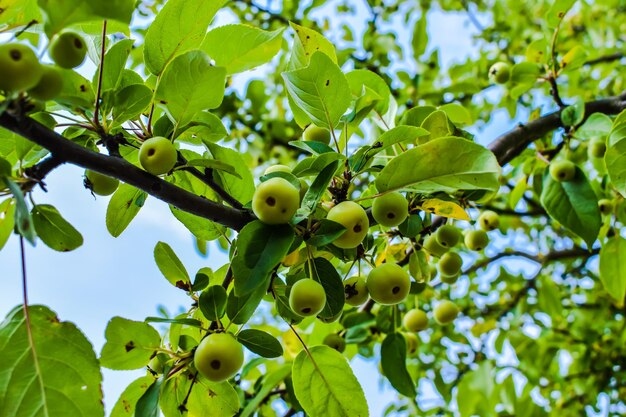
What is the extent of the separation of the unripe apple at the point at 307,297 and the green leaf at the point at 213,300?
0.50 feet

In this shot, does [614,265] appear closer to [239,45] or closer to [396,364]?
[396,364]

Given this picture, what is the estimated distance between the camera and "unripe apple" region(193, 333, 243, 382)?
935 mm

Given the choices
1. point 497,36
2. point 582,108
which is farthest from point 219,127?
point 497,36

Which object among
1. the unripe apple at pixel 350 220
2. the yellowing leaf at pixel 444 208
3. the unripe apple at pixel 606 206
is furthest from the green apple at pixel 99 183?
the unripe apple at pixel 606 206

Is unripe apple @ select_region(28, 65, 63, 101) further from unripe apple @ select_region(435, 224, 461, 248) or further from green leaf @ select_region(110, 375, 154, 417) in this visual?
unripe apple @ select_region(435, 224, 461, 248)

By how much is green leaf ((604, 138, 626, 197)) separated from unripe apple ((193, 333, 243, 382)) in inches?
36.7

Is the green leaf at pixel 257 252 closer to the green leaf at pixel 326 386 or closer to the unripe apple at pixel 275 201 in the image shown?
the unripe apple at pixel 275 201

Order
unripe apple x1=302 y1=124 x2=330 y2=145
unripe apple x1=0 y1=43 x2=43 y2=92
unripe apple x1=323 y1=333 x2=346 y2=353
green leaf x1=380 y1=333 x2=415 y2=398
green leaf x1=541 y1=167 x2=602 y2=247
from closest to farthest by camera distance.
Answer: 1. unripe apple x1=0 y1=43 x2=43 y2=92
2. unripe apple x1=302 y1=124 x2=330 y2=145
3. green leaf x1=541 y1=167 x2=602 y2=247
4. green leaf x1=380 y1=333 x2=415 y2=398
5. unripe apple x1=323 y1=333 x2=346 y2=353

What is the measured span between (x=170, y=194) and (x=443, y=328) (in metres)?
2.20

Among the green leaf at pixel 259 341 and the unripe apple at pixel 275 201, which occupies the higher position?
the unripe apple at pixel 275 201

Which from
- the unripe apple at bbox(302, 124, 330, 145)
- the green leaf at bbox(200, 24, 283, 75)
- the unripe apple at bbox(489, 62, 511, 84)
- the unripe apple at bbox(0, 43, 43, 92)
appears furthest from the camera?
the unripe apple at bbox(489, 62, 511, 84)

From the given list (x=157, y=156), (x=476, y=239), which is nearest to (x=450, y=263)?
(x=476, y=239)

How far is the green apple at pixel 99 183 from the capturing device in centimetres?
104

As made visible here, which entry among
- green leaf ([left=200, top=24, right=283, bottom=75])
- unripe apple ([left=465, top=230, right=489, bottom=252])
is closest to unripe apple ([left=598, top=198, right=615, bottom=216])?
unripe apple ([left=465, top=230, right=489, bottom=252])
